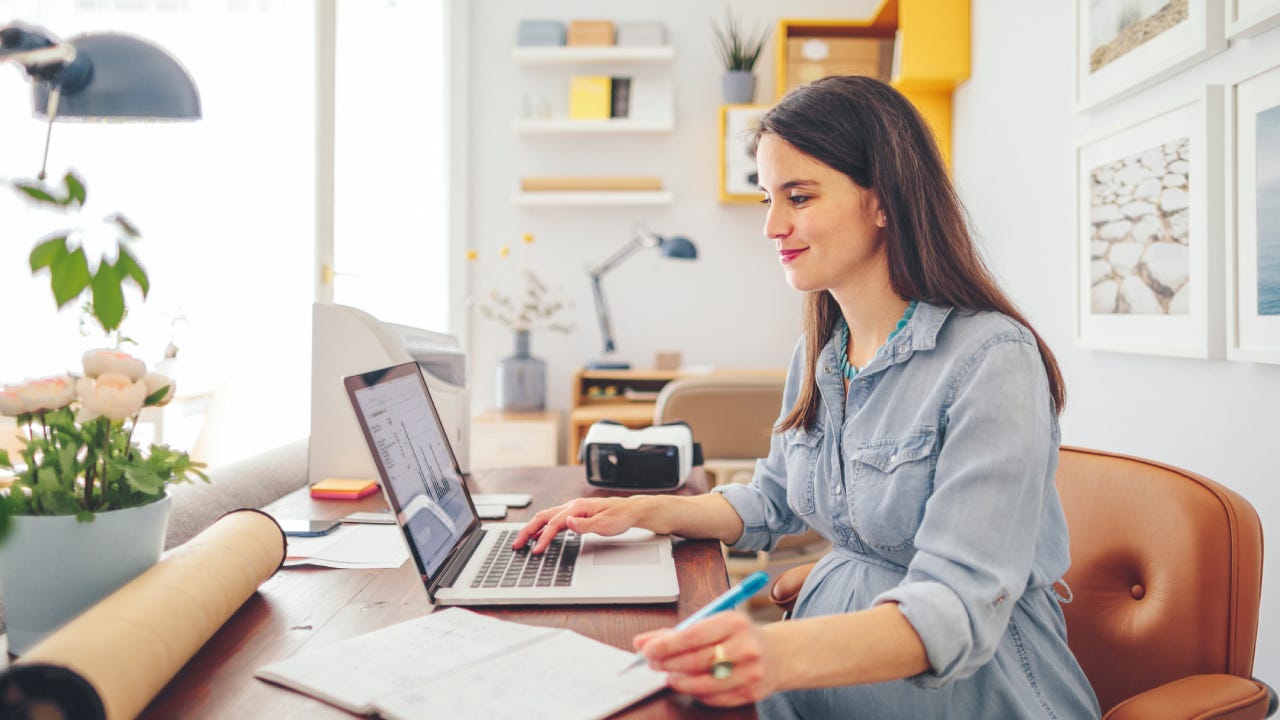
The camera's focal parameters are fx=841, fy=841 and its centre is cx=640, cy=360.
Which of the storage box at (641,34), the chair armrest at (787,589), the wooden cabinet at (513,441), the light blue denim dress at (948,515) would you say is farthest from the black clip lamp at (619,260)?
the light blue denim dress at (948,515)

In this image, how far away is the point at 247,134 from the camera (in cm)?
241

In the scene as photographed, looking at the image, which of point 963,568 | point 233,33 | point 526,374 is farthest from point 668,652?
point 526,374

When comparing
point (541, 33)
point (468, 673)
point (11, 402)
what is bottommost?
point (468, 673)

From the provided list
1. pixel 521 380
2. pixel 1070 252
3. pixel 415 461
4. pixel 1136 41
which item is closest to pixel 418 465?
pixel 415 461

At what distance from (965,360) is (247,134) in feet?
7.20

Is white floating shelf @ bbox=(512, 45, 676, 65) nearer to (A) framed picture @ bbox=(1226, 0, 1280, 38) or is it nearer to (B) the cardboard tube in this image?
(A) framed picture @ bbox=(1226, 0, 1280, 38)

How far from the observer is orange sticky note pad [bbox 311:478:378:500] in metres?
1.44

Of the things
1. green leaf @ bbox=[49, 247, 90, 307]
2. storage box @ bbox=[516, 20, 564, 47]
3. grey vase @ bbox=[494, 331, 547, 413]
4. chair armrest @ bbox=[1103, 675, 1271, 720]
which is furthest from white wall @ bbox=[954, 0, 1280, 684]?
grey vase @ bbox=[494, 331, 547, 413]

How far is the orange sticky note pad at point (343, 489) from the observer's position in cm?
144

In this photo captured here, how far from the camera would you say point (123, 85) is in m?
1.04

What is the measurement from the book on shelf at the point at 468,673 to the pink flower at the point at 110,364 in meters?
0.28

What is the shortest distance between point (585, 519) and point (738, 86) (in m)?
2.94

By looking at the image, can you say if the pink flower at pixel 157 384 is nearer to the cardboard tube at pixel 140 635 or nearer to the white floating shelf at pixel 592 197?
the cardboard tube at pixel 140 635

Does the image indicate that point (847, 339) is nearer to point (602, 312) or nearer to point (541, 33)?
point (602, 312)
